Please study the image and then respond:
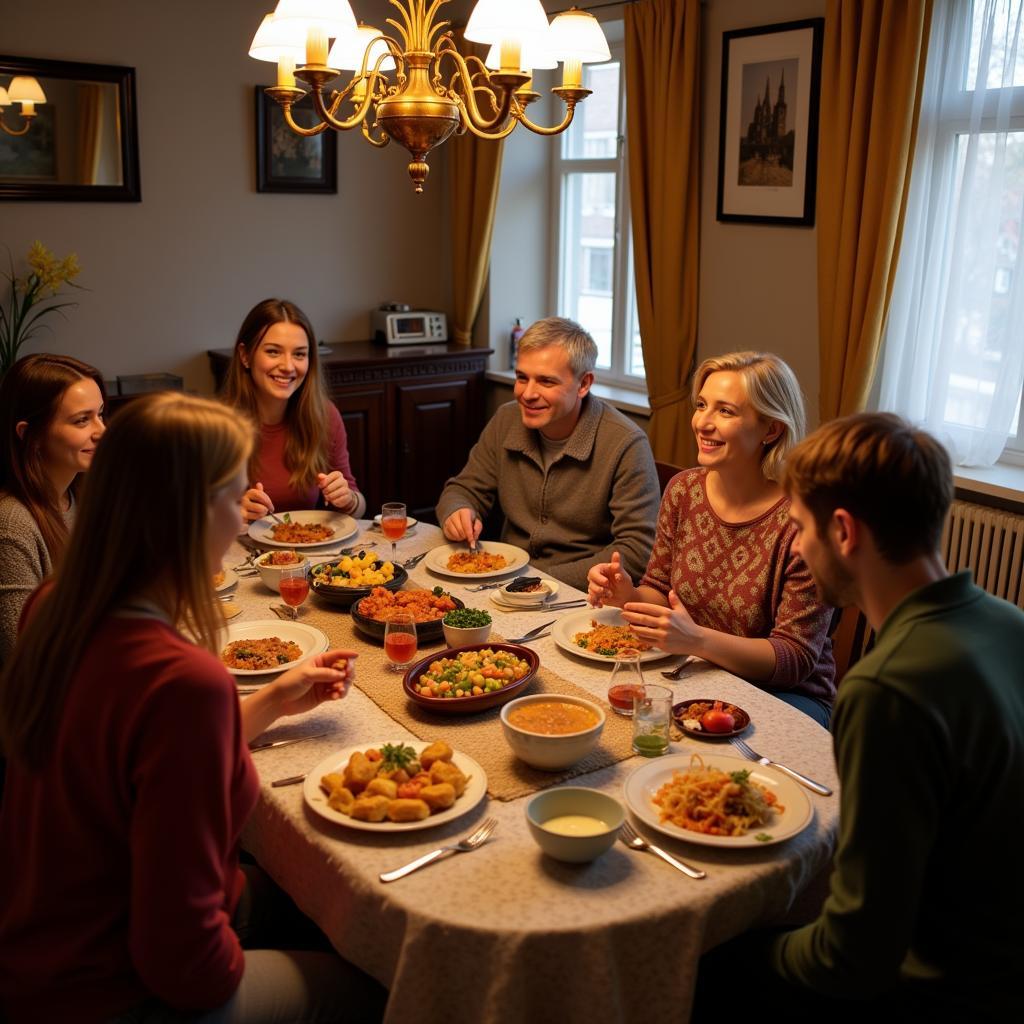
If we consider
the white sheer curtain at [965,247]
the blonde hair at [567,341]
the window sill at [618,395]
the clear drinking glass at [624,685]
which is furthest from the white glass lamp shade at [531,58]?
the window sill at [618,395]

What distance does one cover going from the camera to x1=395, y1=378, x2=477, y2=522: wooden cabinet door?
493 cm

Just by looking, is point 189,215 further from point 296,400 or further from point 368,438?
point 296,400

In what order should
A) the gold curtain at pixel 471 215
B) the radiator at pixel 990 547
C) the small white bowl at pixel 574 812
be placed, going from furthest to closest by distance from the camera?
the gold curtain at pixel 471 215, the radiator at pixel 990 547, the small white bowl at pixel 574 812

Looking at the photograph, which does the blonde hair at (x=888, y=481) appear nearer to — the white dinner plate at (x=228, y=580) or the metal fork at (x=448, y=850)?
the metal fork at (x=448, y=850)

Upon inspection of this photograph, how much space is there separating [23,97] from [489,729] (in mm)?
3473

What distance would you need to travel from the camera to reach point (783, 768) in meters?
1.68

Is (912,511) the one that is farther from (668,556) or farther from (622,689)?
(668,556)

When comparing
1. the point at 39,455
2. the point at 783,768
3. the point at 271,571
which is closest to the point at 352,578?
the point at 271,571

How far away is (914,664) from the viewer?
1275mm

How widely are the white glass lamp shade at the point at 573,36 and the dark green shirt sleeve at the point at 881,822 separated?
148 centimetres

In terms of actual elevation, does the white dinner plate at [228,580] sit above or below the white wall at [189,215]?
below

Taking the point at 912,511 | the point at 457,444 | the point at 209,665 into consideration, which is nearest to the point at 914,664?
the point at 912,511

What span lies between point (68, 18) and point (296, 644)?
126 inches

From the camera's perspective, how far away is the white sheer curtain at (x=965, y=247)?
121 inches
